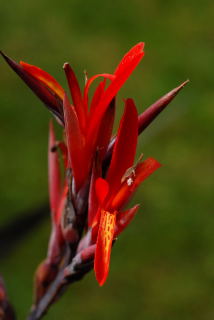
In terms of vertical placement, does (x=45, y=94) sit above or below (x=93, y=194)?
above

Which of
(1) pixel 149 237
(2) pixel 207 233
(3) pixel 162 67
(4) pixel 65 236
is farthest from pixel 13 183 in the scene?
(4) pixel 65 236

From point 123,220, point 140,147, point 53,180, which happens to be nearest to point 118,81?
point 123,220

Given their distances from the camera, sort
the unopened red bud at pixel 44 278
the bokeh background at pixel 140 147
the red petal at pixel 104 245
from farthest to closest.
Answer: the bokeh background at pixel 140 147 → the unopened red bud at pixel 44 278 → the red petal at pixel 104 245

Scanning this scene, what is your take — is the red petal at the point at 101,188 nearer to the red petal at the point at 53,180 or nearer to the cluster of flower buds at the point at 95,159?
the cluster of flower buds at the point at 95,159

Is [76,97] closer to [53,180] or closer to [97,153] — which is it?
[97,153]

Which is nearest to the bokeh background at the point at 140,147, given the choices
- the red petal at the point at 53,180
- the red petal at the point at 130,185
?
the red petal at the point at 53,180

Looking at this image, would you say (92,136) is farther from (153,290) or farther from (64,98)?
(153,290)

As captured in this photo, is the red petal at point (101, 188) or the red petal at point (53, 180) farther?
the red petal at point (53, 180)

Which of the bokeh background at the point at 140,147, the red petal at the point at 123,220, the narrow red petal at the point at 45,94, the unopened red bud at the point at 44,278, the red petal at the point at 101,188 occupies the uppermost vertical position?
the narrow red petal at the point at 45,94
